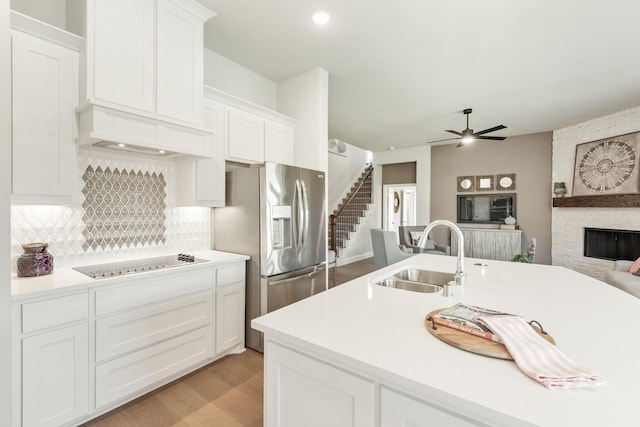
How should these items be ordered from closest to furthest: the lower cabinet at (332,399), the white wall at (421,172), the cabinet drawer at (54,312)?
the lower cabinet at (332,399) < the cabinet drawer at (54,312) < the white wall at (421,172)

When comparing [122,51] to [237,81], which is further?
[237,81]

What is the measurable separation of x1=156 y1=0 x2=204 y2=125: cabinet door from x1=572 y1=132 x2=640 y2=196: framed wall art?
20.7 ft

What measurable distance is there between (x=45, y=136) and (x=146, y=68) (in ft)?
2.57

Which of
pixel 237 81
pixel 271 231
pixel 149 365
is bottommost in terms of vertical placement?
pixel 149 365

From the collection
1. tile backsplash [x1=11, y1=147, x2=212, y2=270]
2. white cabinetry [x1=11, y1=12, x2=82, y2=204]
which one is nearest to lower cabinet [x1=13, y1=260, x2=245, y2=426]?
tile backsplash [x1=11, y1=147, x2=212, y2=270]

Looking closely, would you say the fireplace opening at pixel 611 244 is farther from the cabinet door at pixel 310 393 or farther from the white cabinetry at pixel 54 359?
the white cabinetry at pixel 54 359

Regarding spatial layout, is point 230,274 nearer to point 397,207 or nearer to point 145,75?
point 145,75

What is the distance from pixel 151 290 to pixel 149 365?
20.9 inches

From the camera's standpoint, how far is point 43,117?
1781 mm

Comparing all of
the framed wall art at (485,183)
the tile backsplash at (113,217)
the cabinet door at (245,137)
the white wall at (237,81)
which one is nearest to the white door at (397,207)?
the framed wall art at (485,183)

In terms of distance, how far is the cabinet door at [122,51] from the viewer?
1.85 meters

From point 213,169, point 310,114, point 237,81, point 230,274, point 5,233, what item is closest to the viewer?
point 5,233

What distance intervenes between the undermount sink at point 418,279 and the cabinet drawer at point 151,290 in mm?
1440

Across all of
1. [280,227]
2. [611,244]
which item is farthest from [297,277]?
[611,244]
